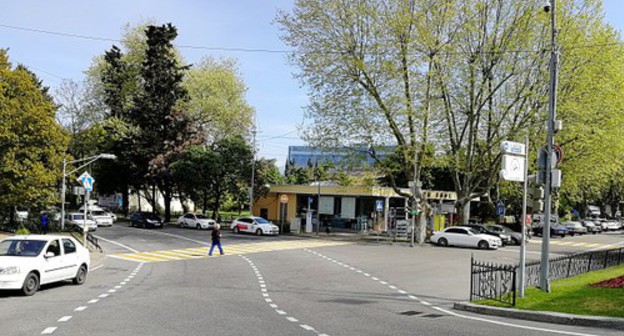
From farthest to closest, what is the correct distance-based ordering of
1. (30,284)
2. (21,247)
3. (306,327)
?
(21,247)
(30,284)
(306,327)

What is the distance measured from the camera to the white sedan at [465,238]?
3703 centimetres

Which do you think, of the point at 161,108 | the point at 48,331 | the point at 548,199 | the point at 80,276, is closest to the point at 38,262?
the point at 80,276

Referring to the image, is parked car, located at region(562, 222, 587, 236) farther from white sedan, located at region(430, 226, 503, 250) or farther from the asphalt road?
the asphalt road

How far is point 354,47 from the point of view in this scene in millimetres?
39344

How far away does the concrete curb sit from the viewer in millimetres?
11102

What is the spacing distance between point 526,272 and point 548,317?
26.4ft

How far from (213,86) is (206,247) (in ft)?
107

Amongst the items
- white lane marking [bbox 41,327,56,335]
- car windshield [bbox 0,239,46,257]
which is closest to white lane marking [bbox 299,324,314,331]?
white lane marking [bbox 41,327,56,335]

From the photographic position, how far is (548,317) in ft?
39.5

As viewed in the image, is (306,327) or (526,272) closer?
(306,327)

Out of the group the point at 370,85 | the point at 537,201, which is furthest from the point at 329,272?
the point at 370,85

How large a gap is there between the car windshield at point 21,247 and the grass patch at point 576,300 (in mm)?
11858

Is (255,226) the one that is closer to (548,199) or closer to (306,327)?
(548,199)

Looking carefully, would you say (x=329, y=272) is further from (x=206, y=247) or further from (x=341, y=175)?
(x=341, y=175)
